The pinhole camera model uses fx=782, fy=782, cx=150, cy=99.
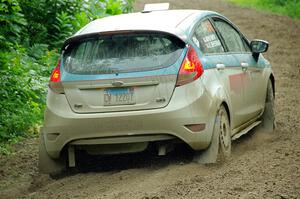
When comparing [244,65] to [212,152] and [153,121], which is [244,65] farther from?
[153,121]

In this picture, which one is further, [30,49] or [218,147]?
[30,49]

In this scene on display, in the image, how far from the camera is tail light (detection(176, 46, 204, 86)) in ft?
24.8

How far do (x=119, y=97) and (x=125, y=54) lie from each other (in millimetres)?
470

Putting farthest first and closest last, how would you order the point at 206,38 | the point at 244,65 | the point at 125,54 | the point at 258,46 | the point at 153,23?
the point at 258,46 → the point at 244,65 → the point at 206,38 → the point at 153,23 → the point at 125,54

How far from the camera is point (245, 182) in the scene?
269 inches

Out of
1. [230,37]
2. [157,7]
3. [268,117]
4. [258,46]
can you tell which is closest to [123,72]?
[157,7]

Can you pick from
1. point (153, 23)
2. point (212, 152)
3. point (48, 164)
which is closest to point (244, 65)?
point (153, 23)

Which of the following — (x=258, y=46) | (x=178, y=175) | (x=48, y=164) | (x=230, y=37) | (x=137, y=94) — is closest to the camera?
(x=178, y=175)

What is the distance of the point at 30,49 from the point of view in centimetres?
1413

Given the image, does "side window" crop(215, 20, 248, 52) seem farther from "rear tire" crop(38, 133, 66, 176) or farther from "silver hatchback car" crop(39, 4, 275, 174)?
Answer: "rear tire" crop(38, 133, 66, 176)

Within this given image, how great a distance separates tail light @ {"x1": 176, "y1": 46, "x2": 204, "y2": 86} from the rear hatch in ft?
0.16

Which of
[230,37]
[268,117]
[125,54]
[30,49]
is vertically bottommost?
[30,49]

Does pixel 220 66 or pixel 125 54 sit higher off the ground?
pixel 125 54

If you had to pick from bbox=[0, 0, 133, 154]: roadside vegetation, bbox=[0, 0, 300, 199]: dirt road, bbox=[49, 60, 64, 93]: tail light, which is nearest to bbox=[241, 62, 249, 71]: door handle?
bbox=[0, 0, 300, 199]: dirt road
